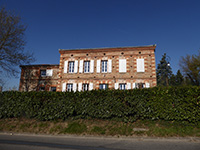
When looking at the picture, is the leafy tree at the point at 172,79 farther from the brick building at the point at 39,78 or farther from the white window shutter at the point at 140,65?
the brick building at the point at 39,78

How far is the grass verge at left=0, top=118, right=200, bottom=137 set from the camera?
6.89 m

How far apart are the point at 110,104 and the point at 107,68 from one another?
1027 centimetres

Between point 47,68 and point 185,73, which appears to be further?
point 185,73

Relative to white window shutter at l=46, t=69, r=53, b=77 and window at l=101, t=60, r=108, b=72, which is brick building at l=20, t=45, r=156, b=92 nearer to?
window at l=101, t=60, r=108, b=72

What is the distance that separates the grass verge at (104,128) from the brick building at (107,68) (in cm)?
919

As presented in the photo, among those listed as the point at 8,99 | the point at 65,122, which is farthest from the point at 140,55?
the point at 8,99

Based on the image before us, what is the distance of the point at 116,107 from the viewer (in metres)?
8.48

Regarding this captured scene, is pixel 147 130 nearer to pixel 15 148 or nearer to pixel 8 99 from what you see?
pixel 15 148

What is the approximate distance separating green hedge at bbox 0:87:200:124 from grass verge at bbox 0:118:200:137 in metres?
0.31

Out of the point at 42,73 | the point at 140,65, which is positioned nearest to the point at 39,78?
the point at 42,73

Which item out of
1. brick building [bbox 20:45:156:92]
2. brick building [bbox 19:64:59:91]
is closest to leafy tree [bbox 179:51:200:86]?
brick building [bbox 20:45:156:92]

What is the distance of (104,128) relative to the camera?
310 inches

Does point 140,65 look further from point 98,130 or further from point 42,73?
point 42,73

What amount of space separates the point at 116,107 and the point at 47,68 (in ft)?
53.0
